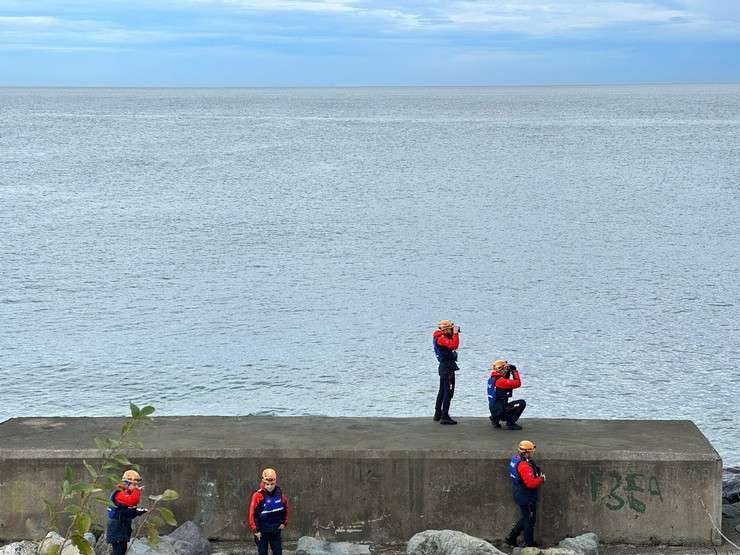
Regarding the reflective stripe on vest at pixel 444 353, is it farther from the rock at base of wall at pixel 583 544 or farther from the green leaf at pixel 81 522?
the green leaf at pixel 81 522

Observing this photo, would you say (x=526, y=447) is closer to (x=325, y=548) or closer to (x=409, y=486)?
(x=409, y=486)

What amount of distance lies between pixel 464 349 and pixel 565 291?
8.21 metres

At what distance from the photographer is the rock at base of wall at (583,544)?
11570 millimetres

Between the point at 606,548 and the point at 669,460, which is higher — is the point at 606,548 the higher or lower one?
the lower one

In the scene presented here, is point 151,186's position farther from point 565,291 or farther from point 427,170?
point 565,291

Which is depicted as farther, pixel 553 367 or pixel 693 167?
pixel 693 167

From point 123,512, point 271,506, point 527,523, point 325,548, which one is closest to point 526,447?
point 527,523

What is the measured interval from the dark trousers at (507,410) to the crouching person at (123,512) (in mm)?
4043

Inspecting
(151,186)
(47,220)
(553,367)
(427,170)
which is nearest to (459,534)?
(553,367)

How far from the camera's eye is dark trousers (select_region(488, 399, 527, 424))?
1286 centimetres

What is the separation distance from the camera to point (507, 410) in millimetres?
12930

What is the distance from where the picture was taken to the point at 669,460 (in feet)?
39.2

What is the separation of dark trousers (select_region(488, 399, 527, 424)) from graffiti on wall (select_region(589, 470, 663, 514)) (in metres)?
1.19

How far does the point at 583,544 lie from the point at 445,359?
8.34ft
